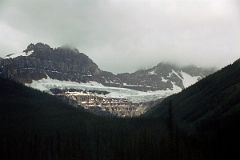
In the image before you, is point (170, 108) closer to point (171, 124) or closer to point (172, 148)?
point (171, 124)

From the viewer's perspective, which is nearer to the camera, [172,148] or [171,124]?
[171,124]

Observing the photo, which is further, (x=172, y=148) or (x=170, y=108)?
(x=172, y=148)

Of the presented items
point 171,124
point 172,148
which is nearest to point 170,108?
point 171,124
